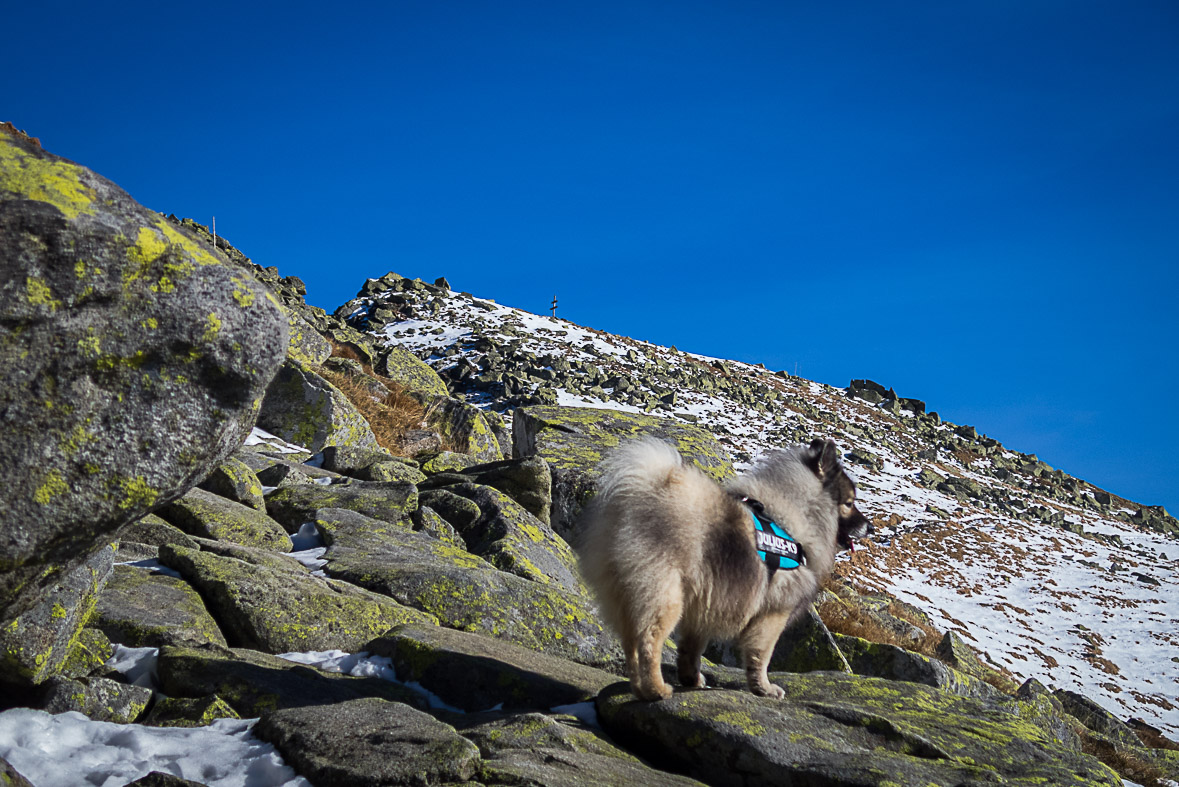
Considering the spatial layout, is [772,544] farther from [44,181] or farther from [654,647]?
[44,181]

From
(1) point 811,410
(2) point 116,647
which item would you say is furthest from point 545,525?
(1) point 811,410

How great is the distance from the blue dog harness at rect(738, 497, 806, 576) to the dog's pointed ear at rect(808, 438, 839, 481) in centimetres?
100

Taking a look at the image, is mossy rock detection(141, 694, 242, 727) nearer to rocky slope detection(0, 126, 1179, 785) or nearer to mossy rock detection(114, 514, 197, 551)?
rocky slope detection(0, 126, 1179, 785)

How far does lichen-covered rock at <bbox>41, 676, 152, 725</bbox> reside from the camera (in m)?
4.44

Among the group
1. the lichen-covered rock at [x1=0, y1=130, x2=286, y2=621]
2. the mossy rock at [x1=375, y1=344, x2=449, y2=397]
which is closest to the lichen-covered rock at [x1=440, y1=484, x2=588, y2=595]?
the lichen-covered rock at [x1=0, y1=130, x2=286, y2=621]

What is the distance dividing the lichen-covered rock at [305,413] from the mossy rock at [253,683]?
33.6 ft

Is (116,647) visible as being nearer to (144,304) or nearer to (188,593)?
(188,593)

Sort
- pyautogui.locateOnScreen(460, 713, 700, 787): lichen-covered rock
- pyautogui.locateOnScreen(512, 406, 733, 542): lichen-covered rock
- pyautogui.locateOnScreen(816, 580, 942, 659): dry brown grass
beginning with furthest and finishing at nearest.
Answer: pyautogui.locateOnScreen(816, 580, 942, 659): dry brown grass → pyautogui.locateOnScreen(512, 406, 733, 542): lichen-covered rock → pyautogui.locateOnScreen(460, 713, 700, 787): lichen-covered rock

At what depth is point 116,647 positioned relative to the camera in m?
5.63

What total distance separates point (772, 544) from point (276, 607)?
4482mm

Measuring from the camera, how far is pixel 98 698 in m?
4.63

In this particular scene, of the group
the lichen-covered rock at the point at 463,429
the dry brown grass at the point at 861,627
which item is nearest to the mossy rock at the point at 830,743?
the dry brown grass at the point at 861,627

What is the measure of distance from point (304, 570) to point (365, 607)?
1.18 m

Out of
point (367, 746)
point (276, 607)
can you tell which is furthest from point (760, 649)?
point (276, 607)
